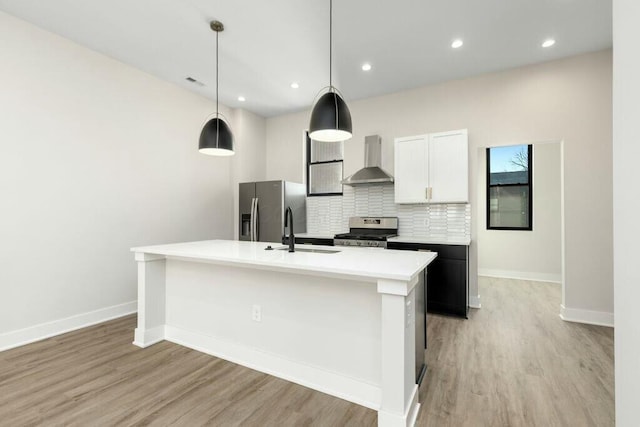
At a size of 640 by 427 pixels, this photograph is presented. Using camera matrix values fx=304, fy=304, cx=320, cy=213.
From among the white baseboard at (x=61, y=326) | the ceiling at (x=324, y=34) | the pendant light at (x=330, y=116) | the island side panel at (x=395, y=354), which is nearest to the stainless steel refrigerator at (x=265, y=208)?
the ceiling at (x=324, y=34)

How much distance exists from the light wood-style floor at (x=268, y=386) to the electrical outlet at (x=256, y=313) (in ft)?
1.26

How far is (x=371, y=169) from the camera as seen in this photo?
4375mm

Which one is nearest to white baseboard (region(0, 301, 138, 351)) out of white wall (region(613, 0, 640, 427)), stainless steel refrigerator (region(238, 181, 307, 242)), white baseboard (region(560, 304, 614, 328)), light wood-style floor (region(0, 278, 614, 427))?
light wood-style floor (region(0, 278, 614, 427))

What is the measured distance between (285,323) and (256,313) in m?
0.28

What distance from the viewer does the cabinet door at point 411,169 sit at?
4.05m

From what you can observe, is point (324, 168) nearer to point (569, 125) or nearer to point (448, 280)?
point (448, 280)

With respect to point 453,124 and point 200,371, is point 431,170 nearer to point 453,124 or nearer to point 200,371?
point 453,124

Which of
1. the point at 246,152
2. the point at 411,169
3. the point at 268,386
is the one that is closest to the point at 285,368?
the point at 268,386

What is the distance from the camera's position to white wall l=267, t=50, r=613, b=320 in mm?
3369

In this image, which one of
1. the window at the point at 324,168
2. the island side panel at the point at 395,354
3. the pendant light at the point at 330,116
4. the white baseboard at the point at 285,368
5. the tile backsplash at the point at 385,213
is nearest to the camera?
the island side panel at the point at 395,354

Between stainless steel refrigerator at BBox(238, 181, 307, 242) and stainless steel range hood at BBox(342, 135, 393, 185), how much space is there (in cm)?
94

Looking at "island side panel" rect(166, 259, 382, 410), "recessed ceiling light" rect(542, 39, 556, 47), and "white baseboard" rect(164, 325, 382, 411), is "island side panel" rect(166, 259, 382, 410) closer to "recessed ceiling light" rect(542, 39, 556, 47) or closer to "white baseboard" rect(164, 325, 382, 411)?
"white baseboard" rect(164, 325, 382, 411)

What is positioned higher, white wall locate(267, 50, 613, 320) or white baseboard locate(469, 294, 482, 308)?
white wall locate(267, 50, 613, 320)

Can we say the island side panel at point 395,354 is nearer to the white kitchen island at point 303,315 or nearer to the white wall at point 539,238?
the white kitchen island at point 303,315
